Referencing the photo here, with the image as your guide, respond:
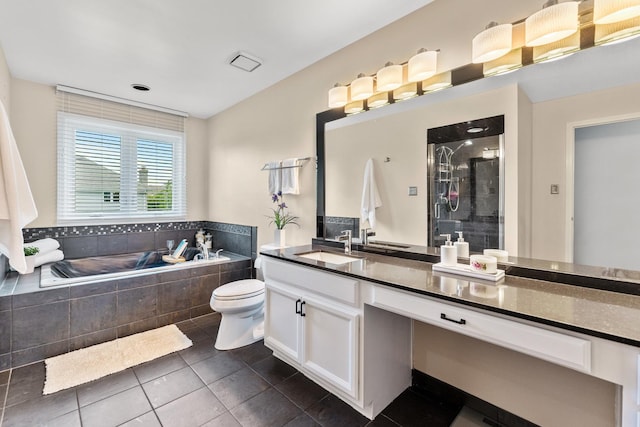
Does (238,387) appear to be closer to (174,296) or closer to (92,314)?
(174,296)

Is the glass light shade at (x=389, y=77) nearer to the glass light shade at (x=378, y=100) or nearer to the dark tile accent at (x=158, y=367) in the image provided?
the glass light shade at (x=378, y=100)

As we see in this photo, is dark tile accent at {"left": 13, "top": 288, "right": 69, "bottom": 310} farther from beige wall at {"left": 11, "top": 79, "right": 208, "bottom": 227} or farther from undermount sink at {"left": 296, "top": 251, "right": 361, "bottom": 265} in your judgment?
undermount sink at {"left": 296, "top": 251, "right": 361, "bottom": 265}

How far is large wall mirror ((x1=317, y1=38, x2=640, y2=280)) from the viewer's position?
1.28m

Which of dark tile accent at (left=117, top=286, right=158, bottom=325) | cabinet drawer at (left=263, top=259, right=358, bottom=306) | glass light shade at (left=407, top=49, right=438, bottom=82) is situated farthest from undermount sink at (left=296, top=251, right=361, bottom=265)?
dark tile accent at (left=117, top=286, right=158, bottom=325)

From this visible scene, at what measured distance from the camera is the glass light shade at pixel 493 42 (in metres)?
1.47

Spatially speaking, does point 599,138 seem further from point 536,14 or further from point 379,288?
point 379,288

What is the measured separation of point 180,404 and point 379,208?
5.71ft

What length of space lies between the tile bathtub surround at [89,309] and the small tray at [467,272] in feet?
7.91

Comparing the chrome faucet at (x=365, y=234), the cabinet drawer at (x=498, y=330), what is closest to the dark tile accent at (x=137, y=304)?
the chrome faucet at (x=365, y=234)

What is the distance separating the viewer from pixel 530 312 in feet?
3.25

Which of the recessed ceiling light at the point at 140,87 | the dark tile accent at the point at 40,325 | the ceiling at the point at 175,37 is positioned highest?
the recessed ceiling light at the point at 140,87

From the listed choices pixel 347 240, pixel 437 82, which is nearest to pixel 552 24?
pixel 437 82

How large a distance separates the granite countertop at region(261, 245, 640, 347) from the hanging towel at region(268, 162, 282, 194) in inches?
56.8

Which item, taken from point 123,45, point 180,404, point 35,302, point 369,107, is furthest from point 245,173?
point 180,404
